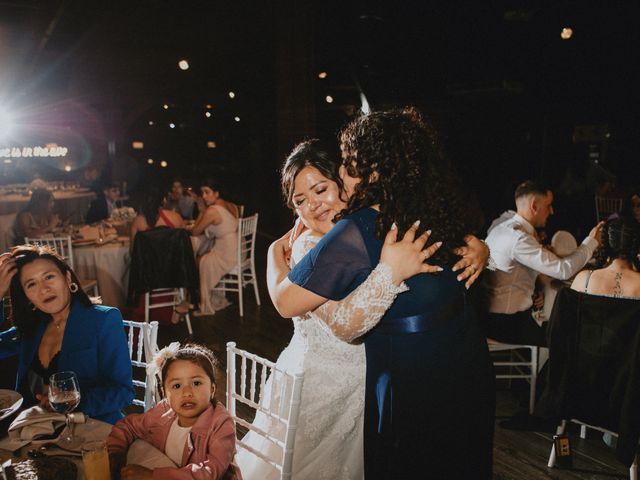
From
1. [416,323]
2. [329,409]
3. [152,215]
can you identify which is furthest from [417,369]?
[152,215]

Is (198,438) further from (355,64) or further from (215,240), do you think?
(355,64)

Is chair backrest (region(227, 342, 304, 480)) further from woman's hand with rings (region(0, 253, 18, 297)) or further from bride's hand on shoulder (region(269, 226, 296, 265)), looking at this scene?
woman's hand with rings (region(0, 253, 18, 297))

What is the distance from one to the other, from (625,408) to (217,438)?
187cm

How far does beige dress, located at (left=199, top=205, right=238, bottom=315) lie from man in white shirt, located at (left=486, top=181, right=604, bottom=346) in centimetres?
295

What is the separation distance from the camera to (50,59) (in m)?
11.8

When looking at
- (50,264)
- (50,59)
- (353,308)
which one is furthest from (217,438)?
(50,59)

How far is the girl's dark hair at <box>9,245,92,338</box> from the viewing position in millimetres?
1920

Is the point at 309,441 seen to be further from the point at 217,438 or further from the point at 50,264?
the point at 50,264

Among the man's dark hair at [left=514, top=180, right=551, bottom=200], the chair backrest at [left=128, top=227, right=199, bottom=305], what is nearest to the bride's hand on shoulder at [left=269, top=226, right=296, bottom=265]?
the man's dark hair at [left=514, top=180, right=551, bottom=200]

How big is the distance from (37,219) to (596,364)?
221 inches

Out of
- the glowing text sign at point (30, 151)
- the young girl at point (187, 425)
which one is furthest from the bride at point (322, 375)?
the glowing text sign at point (30, 151)

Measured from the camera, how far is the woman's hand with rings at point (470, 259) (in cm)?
136

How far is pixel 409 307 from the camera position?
1264 millimetres

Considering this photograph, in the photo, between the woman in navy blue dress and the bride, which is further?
the bride
